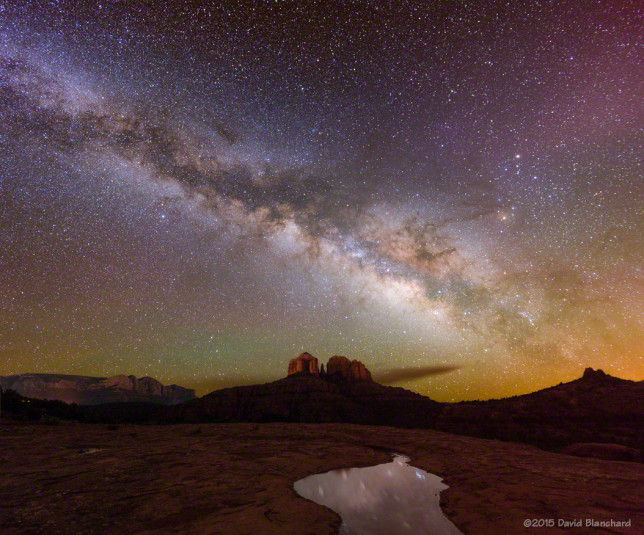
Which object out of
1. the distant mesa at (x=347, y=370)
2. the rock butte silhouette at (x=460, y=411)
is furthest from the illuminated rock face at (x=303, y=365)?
the rock butte silhouette at (x=460, y=411)

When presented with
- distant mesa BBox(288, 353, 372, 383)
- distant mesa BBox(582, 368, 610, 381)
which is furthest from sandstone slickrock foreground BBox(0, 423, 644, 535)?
distant mesa BBox(288, 353, 372, 383)

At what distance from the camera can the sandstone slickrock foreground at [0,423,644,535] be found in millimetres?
7688

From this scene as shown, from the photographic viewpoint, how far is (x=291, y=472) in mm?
14141

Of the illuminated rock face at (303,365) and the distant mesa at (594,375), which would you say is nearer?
the distant mesa at (594,375)

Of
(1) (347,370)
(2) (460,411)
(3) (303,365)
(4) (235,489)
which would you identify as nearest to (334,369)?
(1) (347,370)

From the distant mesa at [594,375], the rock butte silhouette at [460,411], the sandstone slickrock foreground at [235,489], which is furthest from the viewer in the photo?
the distant mesa at [594,375]

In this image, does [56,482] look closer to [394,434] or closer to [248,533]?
[248,533]

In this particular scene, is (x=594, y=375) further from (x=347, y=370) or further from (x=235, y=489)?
(x=347, y=370)

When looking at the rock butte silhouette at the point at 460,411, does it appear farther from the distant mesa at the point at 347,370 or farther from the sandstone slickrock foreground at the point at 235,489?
the sandstone slickrock foreground at the point at 235,489

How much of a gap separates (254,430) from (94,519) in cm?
2872

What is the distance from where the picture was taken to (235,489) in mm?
10602

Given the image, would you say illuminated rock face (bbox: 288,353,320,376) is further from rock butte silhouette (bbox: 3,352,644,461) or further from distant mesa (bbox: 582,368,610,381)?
distant mesa (bbox: 582,368,610,381)

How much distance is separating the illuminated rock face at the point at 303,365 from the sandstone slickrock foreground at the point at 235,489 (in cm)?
11800

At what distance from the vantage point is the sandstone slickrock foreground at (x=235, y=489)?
25.2 ft
